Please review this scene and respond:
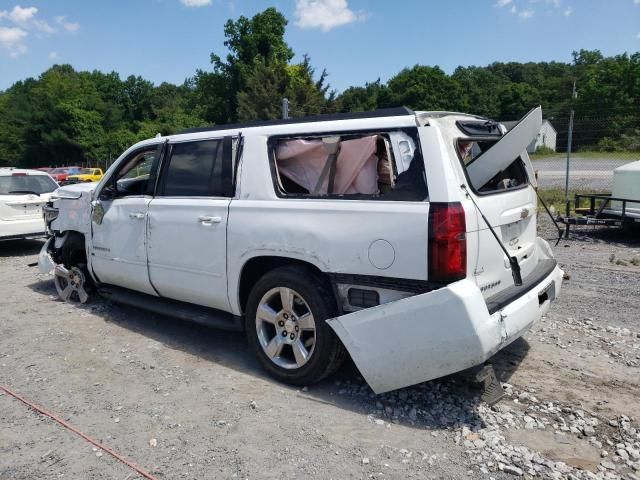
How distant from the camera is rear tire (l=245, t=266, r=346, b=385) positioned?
3.71m

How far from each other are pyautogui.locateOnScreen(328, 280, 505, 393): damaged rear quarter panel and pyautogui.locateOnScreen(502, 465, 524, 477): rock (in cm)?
59

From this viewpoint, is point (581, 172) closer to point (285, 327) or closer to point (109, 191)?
point (109, 191)

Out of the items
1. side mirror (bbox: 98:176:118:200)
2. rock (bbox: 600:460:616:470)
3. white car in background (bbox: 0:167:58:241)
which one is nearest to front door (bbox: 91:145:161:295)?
side mirror (bbox: 98:176:118:200)

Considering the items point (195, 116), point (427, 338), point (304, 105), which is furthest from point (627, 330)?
point (195, 116)

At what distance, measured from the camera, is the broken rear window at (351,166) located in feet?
11.2

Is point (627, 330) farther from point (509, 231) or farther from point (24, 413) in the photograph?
point (24, 413)

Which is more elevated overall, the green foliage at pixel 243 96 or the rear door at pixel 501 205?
the green foliage at pixel 243 96

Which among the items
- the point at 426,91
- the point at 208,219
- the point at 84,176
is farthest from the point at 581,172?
the point at 426,91

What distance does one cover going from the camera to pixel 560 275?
449cm

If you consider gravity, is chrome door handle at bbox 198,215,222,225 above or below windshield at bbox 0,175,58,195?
below

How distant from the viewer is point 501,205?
3705 millimetres

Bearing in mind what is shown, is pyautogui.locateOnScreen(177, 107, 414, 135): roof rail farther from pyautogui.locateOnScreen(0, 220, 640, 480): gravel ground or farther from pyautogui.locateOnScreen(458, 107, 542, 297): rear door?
pyautogui.locateOnScreen(0, 220, 640, 480): gravel ground

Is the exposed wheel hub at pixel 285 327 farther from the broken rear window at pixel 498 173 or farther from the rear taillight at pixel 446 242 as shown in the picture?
the broken rear window at pixel 498 173

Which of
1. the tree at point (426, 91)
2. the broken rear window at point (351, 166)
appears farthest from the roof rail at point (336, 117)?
the tree at point (426, 91)
